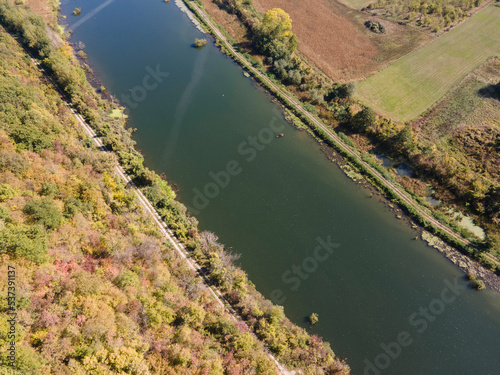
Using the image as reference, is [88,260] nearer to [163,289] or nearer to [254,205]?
[163,289]

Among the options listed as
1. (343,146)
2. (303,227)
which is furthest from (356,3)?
(303,227)

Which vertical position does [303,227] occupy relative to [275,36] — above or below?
below

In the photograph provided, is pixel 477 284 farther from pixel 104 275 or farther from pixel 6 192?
pixel 6 192

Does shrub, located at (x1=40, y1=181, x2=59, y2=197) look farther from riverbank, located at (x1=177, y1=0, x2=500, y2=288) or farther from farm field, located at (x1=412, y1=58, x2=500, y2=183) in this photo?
farm field, located at (x1=412, y1=58, x2=500, y2=183)

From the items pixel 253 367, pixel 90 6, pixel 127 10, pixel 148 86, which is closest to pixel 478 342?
pixel 253 367

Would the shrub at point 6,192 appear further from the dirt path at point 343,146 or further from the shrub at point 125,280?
the dirt path at point 343,146

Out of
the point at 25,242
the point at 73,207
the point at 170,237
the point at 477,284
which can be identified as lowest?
the point at 170,237

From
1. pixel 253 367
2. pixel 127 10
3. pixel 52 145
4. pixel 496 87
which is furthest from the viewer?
pixel 127 10
